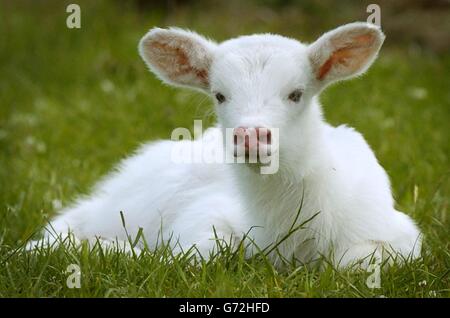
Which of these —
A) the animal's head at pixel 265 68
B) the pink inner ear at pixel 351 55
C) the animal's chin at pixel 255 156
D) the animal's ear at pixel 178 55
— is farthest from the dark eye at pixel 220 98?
the pink inner ear at pixel 351 55

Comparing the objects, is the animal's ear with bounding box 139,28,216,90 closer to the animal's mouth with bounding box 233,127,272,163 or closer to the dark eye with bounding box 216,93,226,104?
the dark eye with bounding box 216,93,226,104

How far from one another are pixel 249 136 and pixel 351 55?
0.92 metres

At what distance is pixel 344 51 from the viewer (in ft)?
14.8

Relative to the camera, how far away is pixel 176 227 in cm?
535

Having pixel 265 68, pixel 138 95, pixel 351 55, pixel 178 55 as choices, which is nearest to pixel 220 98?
pixel 265 68

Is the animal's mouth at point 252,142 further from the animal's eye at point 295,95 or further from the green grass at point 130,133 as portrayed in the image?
the green grass at point 130,133

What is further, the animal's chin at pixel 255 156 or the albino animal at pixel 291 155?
the albino animal at pixel 291 155

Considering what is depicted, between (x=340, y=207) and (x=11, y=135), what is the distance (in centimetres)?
480

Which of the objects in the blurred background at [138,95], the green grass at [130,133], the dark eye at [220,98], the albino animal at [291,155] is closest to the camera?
the green grass at [130,133]

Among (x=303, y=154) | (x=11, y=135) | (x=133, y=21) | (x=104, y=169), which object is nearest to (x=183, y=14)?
(x=133, y=21)

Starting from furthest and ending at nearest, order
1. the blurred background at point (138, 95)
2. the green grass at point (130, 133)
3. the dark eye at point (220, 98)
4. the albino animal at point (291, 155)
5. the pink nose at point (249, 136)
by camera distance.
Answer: the blurred background at point (138, 95) → the dark eye at point (220, 98) → the albino animal at point (291, 155) → the green grass at point (130, 133) → the pink nose at point (249, 136)

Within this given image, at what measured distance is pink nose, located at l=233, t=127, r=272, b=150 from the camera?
3889 mm

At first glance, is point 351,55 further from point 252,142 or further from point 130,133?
point 130,133

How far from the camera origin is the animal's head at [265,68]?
4.20 m
